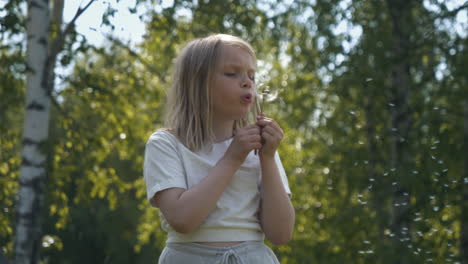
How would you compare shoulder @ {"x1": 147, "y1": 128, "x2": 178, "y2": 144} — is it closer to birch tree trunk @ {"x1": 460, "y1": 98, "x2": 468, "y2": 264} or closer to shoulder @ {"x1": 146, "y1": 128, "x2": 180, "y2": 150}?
shoulder @ {"x1": 146, "y1": 128, "x2": 180, "y2": 150}

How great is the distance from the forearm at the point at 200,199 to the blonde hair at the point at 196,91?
0.63ft

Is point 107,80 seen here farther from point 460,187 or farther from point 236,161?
point 236,161

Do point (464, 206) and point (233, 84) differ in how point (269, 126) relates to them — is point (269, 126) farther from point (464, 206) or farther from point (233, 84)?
point (464, 206)

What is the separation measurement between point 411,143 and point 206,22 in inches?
88.9

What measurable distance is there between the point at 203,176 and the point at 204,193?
0.48ft

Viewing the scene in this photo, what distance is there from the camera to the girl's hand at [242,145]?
2000 mm

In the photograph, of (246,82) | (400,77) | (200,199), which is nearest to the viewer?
(200,199)

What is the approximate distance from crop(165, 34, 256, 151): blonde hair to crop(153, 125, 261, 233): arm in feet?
0.58

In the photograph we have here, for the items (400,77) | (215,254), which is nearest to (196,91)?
(215,254)

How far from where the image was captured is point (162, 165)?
2.05 meters

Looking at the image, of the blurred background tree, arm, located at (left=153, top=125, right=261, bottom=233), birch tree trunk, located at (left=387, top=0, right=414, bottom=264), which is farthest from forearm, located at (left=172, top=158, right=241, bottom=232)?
birch tree trunk, located at (left=387, top=0, right=414, bottom=264)

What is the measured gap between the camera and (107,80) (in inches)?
271


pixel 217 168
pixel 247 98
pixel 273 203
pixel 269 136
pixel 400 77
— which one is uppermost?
pixel 400 77

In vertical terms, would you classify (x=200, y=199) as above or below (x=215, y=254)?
above
